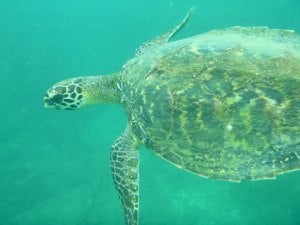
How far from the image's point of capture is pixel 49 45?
2191 cm

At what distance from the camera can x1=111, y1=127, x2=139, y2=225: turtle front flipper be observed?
12.3 ft

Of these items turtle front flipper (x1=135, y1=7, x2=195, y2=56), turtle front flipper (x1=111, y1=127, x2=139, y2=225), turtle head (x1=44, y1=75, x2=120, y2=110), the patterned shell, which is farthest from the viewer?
turtle front flipper (x1=135, y1=7, x2=195, y2=56)

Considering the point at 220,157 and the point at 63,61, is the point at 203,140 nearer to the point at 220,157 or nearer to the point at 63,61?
the point at 220,157

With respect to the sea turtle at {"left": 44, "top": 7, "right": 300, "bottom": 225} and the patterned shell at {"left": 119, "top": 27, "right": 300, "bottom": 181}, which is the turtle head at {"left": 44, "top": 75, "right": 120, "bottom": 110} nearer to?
the sea turtle at {"left": 44, "top": 7, "right": 300, "bottom": 225}

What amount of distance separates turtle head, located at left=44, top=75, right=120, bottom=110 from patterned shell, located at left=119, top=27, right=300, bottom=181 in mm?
1375

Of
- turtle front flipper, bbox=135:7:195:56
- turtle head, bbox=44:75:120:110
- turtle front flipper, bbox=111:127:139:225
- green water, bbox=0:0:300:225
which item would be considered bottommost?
green water, bbox=0:0:300:225

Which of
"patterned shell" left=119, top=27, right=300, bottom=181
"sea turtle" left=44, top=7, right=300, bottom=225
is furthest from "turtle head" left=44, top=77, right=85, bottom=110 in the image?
"patterned shell" left=119, top=27, right=300, bottom=181

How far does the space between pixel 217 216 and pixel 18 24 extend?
20664 millimetres

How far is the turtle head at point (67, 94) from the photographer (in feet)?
16.7

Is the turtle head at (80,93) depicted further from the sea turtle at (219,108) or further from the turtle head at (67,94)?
the sea turtle at (219,108)

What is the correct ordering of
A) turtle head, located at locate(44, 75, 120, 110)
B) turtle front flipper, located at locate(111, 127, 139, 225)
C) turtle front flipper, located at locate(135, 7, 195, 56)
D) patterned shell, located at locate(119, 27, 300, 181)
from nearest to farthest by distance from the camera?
patterned shell, located at locate(119, 27, 300, 181), turtle front flipper, located at locate(111, 127, 139, 225), turtle head, located at locate(44, 75, 120, 110), turtle front flipper, located at locate(135, 7, 195, 56)

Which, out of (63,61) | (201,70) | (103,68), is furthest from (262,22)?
(201,70)

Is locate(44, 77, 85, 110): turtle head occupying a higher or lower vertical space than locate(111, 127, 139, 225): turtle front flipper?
higher

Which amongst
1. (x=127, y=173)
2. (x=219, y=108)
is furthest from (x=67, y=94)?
(x=219, y=108)
